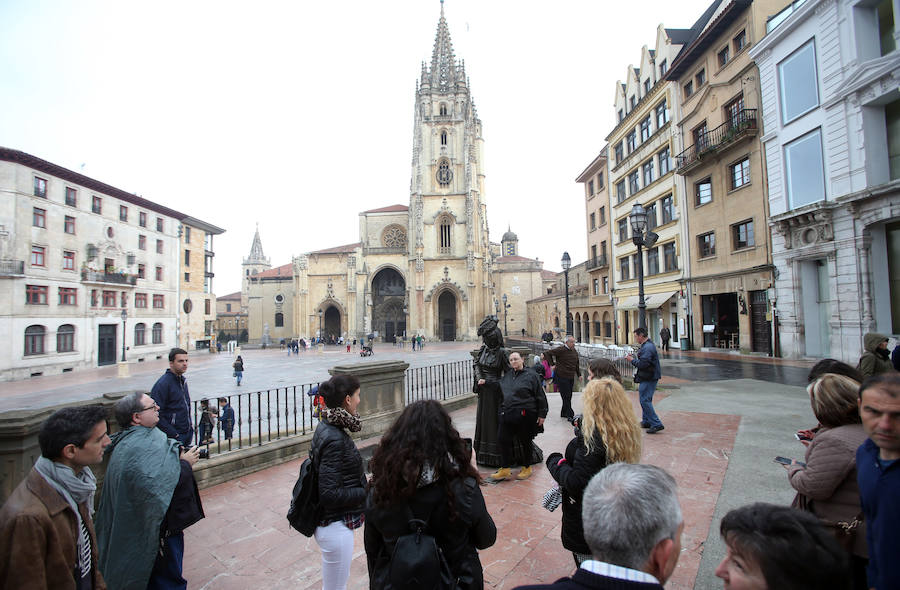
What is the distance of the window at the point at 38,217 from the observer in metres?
23.7

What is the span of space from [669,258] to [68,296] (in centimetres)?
3702

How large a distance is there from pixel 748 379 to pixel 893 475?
11.4m

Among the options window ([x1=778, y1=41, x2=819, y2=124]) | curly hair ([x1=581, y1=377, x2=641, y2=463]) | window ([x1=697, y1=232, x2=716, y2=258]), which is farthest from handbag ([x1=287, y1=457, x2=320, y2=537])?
window ([x1=697, y1=232, x2=716, y2=258])

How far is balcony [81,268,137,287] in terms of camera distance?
2661 cm

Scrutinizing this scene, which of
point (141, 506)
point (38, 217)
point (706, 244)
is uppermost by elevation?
point (38, 217)

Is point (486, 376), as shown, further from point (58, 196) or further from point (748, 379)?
point (58, 196)

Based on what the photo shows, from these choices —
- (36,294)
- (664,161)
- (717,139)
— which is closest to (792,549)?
(717,139)

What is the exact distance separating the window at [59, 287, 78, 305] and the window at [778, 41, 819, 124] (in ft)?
127

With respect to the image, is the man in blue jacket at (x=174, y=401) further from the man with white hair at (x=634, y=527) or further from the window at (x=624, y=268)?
the window at (x=624, y=268)

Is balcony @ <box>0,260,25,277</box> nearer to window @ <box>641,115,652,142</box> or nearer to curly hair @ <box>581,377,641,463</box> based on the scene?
curly hair @ <box>581,377,641,463</box>

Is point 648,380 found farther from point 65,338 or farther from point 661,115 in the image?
point 65,338

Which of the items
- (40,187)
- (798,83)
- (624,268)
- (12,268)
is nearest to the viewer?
(798,83)

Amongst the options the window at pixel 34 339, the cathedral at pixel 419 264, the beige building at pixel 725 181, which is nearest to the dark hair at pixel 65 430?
the beige building at pixel 725 181

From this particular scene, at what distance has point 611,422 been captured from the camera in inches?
93.2
